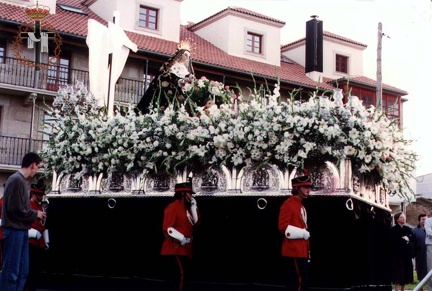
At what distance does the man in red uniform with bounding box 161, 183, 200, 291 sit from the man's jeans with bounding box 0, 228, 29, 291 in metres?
1.90

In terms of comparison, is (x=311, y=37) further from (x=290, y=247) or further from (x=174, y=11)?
(x=290, y=247)

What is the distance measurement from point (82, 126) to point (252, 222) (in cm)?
350

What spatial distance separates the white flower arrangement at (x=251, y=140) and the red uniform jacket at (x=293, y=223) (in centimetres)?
72

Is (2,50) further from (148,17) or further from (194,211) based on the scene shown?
(194,211)

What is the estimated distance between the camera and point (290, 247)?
827 cm

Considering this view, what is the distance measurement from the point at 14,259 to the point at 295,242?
11.3 ft

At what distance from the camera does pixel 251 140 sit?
30.1ft

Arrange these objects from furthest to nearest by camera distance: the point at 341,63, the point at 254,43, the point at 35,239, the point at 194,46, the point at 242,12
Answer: the point at 341,63, the point at 254,43, the point at 242,12, the point at 194,46, the point at 35,239

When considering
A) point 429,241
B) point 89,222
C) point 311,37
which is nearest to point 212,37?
point 311,37

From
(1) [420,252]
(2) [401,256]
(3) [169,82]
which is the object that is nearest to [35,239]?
(3) [169,82]

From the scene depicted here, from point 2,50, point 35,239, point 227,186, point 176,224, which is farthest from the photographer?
point 2,50

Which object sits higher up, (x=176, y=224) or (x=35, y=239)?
(x=176, y=224)

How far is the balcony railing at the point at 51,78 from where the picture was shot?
97.8ft

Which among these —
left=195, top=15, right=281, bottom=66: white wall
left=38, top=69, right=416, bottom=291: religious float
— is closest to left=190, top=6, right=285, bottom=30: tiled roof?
left=195, top=15, right=281, bottom=66: white wall
